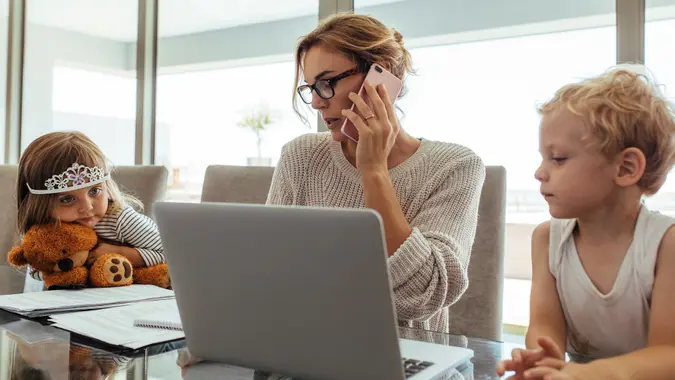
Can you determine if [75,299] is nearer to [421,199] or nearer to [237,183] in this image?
[237,183]

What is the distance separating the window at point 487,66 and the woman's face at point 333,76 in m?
1.57

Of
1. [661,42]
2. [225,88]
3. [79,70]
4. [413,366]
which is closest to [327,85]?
[413,366]

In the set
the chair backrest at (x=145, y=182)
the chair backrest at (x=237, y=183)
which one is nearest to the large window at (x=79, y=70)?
the chair backrest at (x=145, y=182)

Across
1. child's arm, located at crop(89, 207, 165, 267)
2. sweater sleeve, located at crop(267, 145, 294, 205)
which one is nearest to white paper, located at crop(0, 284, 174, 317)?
child's arm, located at crop(89, 207, 165, 267)

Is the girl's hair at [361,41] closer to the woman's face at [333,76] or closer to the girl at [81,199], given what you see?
the woman's face at [333,76]

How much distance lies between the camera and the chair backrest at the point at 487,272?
4.24 feet

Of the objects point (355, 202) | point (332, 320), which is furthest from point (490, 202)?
point (332, 320)

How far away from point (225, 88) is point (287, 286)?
412 centimetres

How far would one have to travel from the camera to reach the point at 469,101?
3.23 meters

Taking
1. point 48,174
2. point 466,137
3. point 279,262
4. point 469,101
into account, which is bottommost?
point 279,262

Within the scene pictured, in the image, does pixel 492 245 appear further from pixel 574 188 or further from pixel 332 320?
pixel 332 320

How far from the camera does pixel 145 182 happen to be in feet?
6.33

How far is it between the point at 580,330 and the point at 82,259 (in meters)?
1.08

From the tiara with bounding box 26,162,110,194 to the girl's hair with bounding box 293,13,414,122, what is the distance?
586 mm
